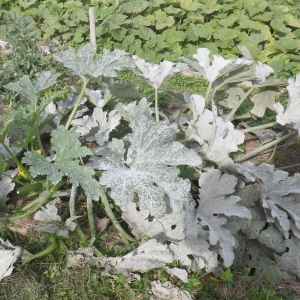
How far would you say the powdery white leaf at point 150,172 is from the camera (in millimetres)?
1847

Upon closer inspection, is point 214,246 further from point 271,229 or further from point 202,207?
point 271,229

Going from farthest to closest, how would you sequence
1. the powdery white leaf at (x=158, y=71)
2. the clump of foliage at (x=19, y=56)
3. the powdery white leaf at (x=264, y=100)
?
the clump of foliage at (x=19, y=56), the powdery white leaf at (x=264, y=100), the powdery white leaf at (x=158, y=71)

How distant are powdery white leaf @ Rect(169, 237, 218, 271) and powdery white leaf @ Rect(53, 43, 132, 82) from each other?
3.33 feet

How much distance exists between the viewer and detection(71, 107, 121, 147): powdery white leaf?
8.45ft

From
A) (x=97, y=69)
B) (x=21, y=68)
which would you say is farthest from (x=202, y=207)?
(x=21, y=68)

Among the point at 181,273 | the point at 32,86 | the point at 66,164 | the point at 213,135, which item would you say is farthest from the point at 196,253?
the point at 32,86

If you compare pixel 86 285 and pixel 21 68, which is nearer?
pixel 86 285

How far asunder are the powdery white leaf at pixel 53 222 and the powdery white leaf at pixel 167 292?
20.3 inches

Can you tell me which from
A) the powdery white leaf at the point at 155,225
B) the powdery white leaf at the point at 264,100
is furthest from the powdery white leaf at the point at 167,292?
the powdery white leaf at the point at 264,100

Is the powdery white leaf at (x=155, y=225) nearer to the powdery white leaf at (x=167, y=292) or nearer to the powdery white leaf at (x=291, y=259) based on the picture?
the powdery white leaf at (x=167, y=292)

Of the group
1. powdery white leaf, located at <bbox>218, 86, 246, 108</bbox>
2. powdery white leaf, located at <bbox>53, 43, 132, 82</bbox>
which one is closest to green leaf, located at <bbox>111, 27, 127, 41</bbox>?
powdery white leaf, located at <bbox>218, 86, 246, 108</bbox>

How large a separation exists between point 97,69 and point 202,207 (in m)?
0.98

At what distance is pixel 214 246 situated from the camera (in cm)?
224

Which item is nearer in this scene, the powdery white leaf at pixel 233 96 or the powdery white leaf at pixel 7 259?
the powdery white leaf at pixel 7 259
